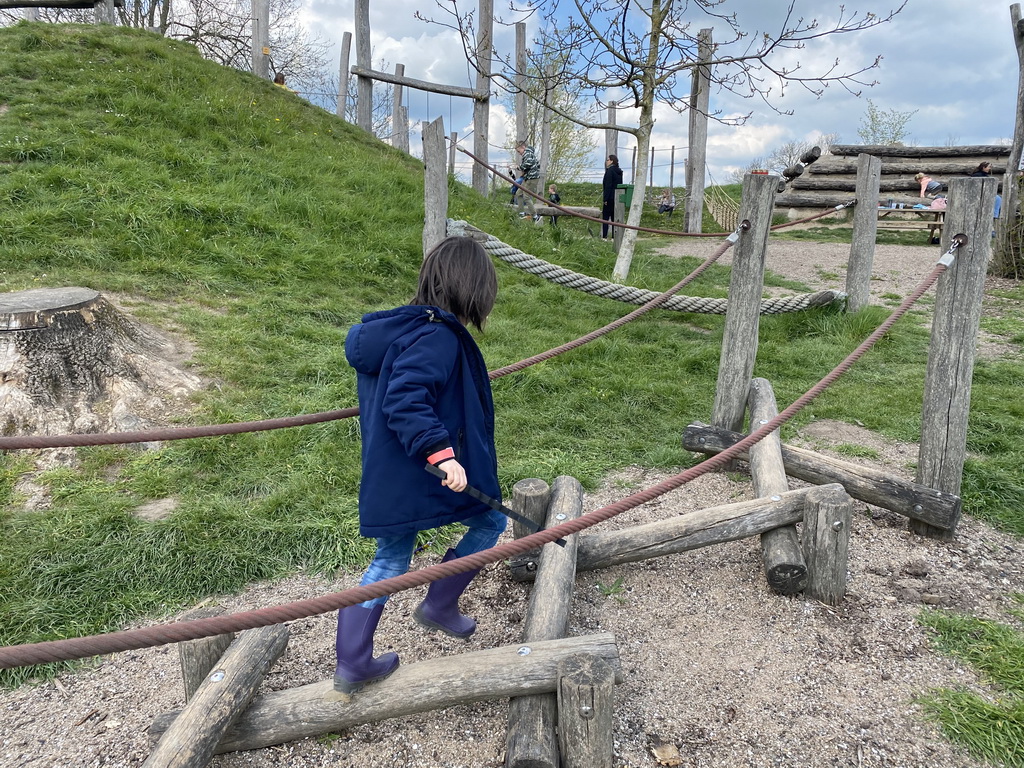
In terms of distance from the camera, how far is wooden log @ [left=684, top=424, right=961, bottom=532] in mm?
3197

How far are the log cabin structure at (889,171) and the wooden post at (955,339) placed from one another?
39.6 ft

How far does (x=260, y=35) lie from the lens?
10.6m

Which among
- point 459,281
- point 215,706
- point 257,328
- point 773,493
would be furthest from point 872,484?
point 257,328

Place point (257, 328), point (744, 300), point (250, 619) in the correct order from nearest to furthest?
1. point (250, 619)
2. point (744, 300)
3. point (257, 328)

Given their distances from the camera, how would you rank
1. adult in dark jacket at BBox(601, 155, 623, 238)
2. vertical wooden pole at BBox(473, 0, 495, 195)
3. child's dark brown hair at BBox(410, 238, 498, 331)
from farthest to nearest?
adult in dark jacket at BBox(601, 155, 623, 238), vertical wooden pole at BBox(473, 0, 495, 195), child's dark brown hair at BBox(410, 238, 498, 331)

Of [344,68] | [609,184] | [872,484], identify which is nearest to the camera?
[872,484]

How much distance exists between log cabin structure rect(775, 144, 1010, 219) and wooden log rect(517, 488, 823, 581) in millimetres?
12875

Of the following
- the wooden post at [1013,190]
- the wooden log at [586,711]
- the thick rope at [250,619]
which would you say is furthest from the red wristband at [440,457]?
the wooden post at [1013,190]

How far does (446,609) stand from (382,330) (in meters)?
1.09

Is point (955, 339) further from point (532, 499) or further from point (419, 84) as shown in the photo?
point (419, 84)

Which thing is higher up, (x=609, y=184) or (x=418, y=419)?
(x=609, y=184)

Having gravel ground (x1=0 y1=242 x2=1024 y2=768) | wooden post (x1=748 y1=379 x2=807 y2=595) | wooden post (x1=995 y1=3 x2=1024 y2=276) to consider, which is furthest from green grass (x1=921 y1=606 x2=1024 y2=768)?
wooden post (x1=995 y1=3 x2=1024 y2=276)

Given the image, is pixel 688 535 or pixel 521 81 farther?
pixel 521 81

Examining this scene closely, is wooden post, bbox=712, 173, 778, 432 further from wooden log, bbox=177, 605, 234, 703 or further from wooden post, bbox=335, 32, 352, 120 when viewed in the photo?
wooden post, bbox=335, 32, 352, 120
